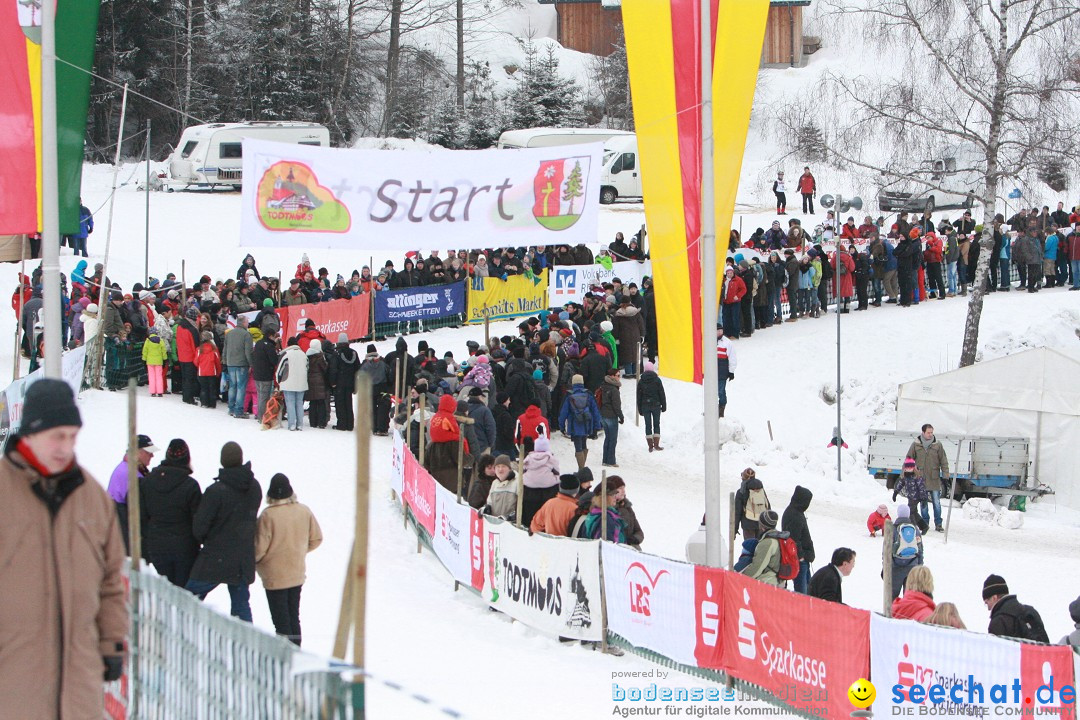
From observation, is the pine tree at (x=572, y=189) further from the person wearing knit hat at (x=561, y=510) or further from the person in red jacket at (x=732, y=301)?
the person in red jacket at (x=732, y=301)

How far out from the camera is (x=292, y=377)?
59.9 ft

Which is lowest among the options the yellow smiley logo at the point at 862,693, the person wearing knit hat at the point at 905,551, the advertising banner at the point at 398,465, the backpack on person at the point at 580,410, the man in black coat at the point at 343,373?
the yellow smiley logo at the point at 862,693

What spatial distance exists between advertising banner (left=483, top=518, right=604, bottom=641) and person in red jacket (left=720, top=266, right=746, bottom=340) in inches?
528

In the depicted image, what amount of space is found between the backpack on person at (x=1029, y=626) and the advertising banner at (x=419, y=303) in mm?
17388

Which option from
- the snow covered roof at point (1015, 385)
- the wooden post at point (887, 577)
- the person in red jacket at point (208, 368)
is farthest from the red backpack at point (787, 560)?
the person in red jacket at point (208, 368)

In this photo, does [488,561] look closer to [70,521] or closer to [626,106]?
[70,521]

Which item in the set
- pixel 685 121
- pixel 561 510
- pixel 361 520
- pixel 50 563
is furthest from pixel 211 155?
pixel 361 520

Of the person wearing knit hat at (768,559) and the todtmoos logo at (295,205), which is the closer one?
the todtmoos logo at (295,205)

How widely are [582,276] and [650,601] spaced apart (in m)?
17.3

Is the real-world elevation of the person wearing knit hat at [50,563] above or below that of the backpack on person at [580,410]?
above

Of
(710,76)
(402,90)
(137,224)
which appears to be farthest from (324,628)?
(402,90)

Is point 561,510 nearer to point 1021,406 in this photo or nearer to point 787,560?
point 787,560

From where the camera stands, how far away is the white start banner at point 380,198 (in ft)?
31.2

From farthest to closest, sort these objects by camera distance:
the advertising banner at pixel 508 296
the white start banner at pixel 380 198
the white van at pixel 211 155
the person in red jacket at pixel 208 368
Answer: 1. the white van at pixel 211 155
2. the advertising banner at pixel 508 296
3. the person in red jacket at pixel 208 368
4. the white start banner at pixel 380 198
